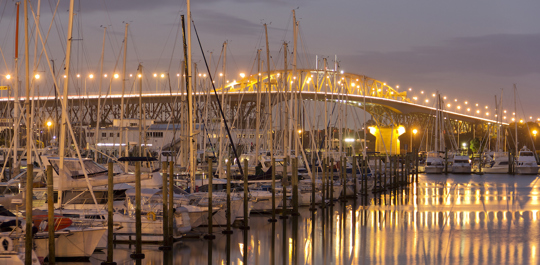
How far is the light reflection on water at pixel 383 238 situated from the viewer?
21.3 m

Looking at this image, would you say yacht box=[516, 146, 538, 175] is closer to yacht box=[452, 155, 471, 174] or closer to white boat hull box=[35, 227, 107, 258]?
yacht box=[452, 155, 471, 174]

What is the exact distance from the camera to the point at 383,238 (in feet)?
84.4

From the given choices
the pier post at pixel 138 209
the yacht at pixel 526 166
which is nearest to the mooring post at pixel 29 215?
the pier post at pixel 138 209

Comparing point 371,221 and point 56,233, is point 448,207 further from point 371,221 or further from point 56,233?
point 56,233

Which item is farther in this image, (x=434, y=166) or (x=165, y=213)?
(x=434, y=166)

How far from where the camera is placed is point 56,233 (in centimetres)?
1791

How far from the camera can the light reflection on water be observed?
69.8ft

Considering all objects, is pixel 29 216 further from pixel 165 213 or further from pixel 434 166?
pixel 434 166

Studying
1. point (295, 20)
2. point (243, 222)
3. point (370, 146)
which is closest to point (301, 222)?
point (243, 222)

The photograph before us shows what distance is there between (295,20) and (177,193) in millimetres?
15260

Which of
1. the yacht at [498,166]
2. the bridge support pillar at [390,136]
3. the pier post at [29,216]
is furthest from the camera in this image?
the bridge support pillar at [390,136]

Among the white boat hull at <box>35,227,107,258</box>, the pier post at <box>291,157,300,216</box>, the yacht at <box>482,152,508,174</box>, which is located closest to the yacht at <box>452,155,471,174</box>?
the yacht at <box>482,152,508,174</box>

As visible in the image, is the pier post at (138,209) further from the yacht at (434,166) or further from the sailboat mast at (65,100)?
the yacht at (434,166)

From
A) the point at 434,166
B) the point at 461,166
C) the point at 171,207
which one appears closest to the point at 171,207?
the point at 171,207
